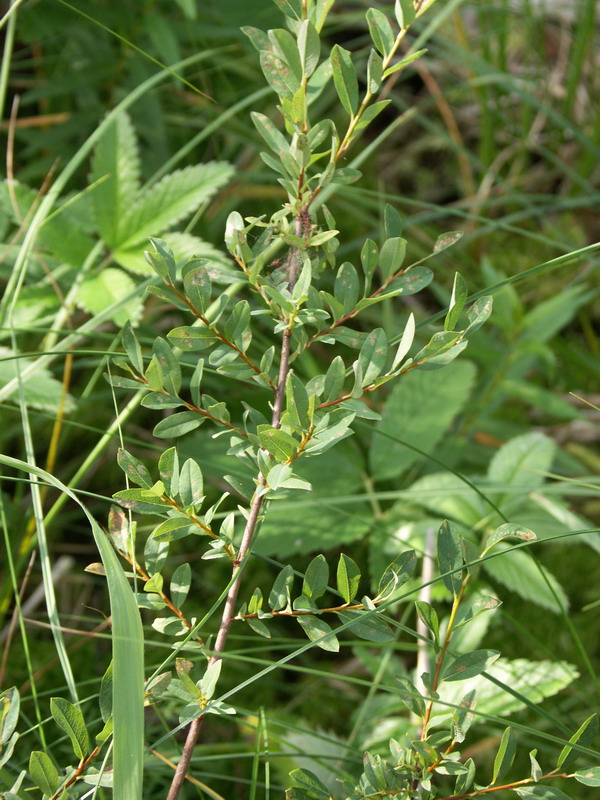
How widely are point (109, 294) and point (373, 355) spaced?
→ 0.64 metres

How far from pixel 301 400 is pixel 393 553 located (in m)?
0.65

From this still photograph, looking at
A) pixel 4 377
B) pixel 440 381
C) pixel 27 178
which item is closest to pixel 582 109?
pixel 440 381

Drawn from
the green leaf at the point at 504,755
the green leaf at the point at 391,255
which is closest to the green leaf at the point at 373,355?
the green leaf at the point at 391,255

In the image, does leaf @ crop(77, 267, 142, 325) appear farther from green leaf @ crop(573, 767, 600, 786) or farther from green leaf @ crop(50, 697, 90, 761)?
green leaf @ crop(573, 767, 600, 786)

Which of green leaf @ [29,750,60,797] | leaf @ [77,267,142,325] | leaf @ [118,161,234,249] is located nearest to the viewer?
green leaf @ [29,750,60,797]

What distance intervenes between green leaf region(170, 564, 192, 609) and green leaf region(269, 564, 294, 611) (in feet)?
0.24

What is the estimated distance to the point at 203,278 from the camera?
0.67 meters

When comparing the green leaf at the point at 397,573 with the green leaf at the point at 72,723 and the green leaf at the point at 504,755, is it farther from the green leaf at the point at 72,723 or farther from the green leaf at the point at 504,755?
the green leaf at the point at 72,723

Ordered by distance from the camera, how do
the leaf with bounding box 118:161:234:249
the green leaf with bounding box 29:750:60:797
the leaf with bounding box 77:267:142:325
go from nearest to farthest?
the green leaf with bounding box 29:750:60:797
the leaf with bounding box 77:267:142:325
the leaf with bounding box 118:161:234:249

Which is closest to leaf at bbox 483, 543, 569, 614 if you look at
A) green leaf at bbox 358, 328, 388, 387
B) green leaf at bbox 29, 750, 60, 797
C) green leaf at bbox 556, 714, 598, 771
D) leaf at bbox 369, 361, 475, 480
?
leaf at bbox 369, 361, 475, 480

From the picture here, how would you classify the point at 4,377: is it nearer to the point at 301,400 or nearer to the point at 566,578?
the point at 301,400

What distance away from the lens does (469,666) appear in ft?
2.17

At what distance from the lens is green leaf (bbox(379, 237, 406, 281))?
681 mm

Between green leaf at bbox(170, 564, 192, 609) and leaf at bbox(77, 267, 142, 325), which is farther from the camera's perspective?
leaf at bbox(77, 267, 142, 325)
